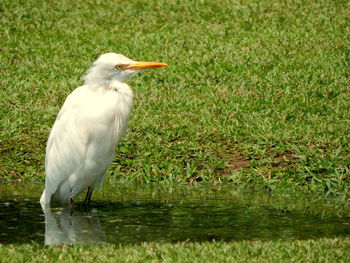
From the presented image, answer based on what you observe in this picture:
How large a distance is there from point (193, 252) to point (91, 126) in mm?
2090

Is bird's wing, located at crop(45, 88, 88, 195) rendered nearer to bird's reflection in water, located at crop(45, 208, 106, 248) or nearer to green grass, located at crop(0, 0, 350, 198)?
bird's reflection in water, located at crop(45, 208, 106, 248)

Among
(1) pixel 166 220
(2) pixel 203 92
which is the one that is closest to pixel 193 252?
(1) pixel 166 220

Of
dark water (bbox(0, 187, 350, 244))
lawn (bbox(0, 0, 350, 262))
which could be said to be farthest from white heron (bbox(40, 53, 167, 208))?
lawn (bbox(0, 0, 350, 262))

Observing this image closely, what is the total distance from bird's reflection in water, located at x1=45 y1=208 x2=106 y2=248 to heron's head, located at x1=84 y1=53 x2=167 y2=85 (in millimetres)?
1189

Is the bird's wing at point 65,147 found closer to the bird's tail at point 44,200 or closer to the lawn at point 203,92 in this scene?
the bird's tail at point 44,200

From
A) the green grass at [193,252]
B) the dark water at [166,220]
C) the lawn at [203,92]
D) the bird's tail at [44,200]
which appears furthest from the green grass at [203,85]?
the green grass at [193,252]

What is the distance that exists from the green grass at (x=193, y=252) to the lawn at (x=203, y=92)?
0.05ft

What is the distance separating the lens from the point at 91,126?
23.8 feet

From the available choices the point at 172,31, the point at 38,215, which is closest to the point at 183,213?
the point at 38,215

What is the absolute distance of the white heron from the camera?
23.9 ft

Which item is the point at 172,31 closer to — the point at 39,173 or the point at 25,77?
the point at 25,77

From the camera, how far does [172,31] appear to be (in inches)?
550

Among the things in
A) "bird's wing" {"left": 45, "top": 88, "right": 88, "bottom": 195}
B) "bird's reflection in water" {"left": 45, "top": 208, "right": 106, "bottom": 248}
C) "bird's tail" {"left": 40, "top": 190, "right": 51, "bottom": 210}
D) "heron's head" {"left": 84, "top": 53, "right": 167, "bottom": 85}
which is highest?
"heron's head" {"left": 84, "top": 53, "right": 167, "bottom": 85}

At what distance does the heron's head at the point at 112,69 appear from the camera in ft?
24.2
